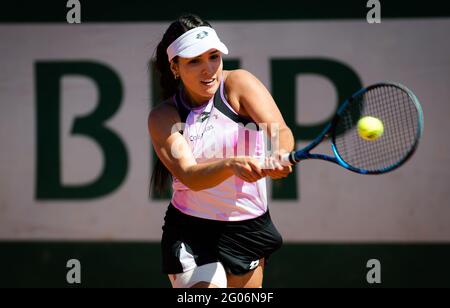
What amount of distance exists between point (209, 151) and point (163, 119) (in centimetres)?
20

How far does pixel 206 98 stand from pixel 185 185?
33 centimetres

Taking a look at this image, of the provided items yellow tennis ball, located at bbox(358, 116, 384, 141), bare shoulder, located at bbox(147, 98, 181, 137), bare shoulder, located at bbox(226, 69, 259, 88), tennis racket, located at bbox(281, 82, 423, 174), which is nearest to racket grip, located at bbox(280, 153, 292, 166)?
tennis racket, located at bbox(281, 82, 423, 174)

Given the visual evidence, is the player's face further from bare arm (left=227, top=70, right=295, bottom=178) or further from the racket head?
the racket head

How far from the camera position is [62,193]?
5109 millimetres

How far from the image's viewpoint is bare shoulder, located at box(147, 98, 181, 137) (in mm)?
3061

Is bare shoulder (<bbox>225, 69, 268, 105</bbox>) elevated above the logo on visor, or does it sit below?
below

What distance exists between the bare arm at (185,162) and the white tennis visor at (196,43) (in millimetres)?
240

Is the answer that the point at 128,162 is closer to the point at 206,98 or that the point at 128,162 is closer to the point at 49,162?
the point at 49,162

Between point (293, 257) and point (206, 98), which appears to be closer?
point (206, 98)

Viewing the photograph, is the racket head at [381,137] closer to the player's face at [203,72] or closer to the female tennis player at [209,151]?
the female tennis player at [209,151]

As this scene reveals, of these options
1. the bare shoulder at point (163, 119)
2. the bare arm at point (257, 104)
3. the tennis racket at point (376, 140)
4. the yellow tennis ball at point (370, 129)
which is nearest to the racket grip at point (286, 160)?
the tennis racket at point (376, 140)

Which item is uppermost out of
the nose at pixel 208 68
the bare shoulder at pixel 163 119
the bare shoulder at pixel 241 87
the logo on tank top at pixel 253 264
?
the nose at pixel 208 68

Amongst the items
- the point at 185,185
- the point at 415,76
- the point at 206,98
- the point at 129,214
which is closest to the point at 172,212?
the point at 185,185

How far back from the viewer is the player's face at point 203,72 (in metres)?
2.98
